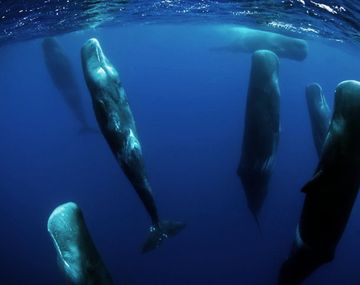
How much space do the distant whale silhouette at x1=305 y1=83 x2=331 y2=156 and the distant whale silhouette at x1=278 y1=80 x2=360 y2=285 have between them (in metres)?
5.15

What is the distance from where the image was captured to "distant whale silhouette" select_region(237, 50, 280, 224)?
1050cm

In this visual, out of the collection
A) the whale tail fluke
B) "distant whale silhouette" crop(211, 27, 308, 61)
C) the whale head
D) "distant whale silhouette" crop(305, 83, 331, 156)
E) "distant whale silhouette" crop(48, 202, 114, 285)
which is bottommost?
"distant whale silhouette" crop(211, 27, 308, 61)

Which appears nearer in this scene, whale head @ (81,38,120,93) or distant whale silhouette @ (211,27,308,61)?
whale head @ (81,38,120,93)

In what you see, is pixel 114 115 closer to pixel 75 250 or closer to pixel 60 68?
pixel 75 250

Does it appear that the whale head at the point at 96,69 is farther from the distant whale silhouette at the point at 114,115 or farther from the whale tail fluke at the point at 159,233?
the whale tail fluke at the point at 159,233

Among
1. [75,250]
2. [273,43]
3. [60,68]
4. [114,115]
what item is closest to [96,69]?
[114,115]

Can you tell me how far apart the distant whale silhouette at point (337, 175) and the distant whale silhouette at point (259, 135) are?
381 cm

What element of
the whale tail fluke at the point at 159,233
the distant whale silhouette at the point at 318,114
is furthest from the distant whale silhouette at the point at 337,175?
the distant whale silhouette at the point at 318,114

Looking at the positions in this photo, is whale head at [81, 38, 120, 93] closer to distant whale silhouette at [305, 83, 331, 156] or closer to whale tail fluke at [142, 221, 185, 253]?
whale tail fluke at [142, 221, 185, 253]

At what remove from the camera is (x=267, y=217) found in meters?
24.8

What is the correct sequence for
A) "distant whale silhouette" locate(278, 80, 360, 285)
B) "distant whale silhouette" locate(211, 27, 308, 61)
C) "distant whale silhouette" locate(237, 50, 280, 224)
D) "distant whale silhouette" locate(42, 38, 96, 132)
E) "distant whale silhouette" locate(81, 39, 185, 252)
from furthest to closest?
"distant whale silhouette" locate(211, 27, 308, 61)
"distant whale silhouette" locate(42, 38, 96, 132)
"distant whale silhouette" locate(237, 50, 280, 224)
"distant whale silhouette" locate(81, 39, 185, 252)
"distant whale silhouette" locate(278, 80, 360, 285)

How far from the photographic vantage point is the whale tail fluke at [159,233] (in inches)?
371

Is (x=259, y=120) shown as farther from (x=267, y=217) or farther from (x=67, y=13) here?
(x=267, y=217)

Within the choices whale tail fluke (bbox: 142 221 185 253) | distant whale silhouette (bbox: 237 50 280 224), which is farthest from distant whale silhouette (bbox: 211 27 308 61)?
whale tail fluke (bbox: 142 221 185 253)
